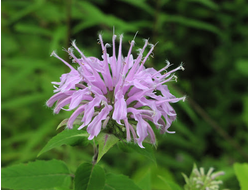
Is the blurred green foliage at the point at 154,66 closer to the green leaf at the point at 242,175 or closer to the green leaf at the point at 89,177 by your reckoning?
the green leaf at the point at 242,175

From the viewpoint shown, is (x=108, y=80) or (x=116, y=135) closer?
(x=116, y=135)

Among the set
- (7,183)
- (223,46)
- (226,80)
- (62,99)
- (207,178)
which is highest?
(223,46)

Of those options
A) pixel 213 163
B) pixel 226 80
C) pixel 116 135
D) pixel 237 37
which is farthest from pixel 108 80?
pixel 237 37

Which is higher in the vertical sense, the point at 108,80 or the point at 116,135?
the point at 108,80

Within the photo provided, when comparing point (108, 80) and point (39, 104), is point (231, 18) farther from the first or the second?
point (108, 80)

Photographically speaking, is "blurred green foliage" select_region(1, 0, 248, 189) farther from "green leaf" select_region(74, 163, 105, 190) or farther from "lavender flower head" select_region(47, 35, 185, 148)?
"green leaf" select_region(74, 163, 105, 190)
